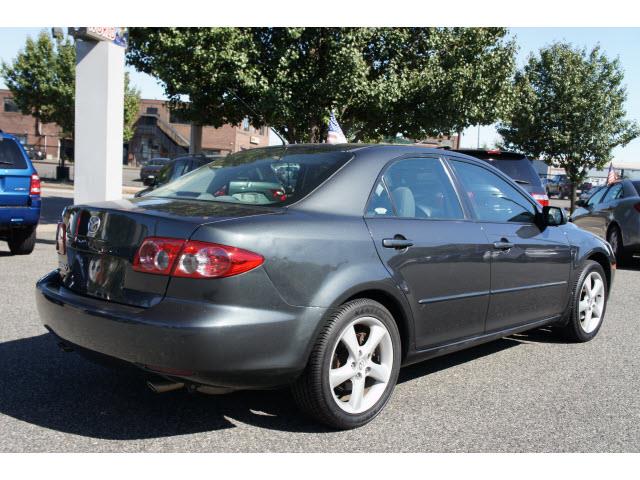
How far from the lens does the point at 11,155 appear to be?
29.9 ft

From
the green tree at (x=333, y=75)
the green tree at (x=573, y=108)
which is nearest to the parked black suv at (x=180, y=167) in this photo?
the green tree at (x=333, y=75)

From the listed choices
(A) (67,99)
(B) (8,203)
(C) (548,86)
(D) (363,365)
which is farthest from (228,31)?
(A) (67,99)

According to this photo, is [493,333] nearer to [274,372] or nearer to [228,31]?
[274,372]

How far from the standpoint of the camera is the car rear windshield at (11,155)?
29.6ft

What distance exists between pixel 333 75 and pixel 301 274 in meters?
11.4

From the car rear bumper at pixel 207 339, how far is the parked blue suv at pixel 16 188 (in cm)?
651

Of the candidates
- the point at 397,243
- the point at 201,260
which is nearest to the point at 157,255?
the point at 201,260

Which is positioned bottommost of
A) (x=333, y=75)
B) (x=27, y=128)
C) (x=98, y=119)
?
(x=98, y=119)

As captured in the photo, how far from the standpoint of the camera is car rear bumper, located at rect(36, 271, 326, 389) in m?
2.95

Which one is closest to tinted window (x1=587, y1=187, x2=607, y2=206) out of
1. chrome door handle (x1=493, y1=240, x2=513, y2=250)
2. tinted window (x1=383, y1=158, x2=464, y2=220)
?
chrome door handle (x1=493, y1=240, x2=513, y2=250)

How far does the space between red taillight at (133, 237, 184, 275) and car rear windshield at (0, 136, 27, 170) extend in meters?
6.80

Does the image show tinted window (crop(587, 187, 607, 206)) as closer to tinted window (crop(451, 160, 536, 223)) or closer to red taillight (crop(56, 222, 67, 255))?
tinted window (crop(451, 160, 536, 223))

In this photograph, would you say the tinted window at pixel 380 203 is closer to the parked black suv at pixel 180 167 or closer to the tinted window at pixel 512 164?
the tinted window at pixel 512 164

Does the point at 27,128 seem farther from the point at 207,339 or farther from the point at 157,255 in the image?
the point at 207,339
